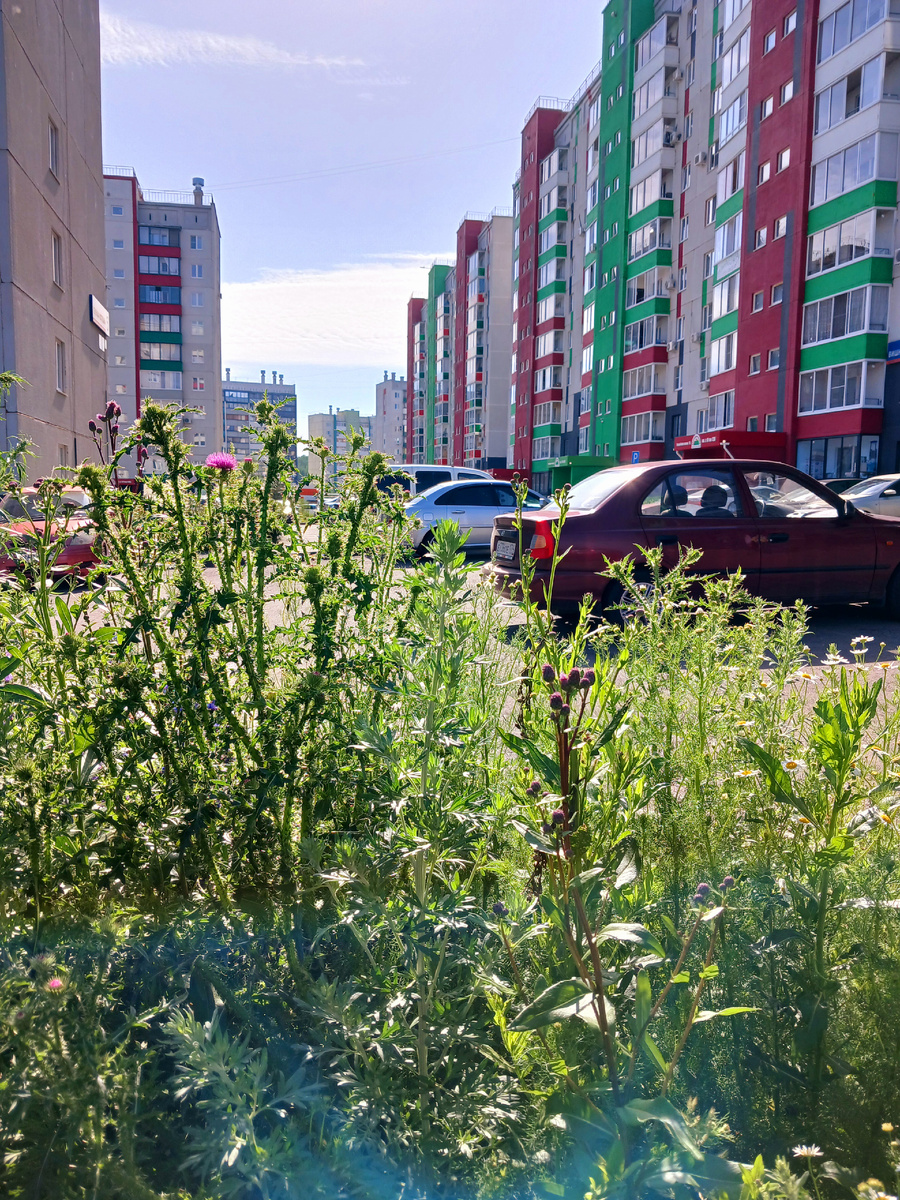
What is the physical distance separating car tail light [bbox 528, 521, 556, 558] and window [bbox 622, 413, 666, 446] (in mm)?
40804

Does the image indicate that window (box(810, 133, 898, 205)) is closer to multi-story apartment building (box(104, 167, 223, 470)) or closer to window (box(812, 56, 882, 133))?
window (box(812, 56, 882, 133))

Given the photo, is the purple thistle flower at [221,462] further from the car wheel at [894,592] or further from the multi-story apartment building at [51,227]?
the multi-story apartment building at [51,227]

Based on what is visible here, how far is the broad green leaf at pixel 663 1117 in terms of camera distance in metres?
1.16

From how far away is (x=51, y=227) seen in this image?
75.7 ft

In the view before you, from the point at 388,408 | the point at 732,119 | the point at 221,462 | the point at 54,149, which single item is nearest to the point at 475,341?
the point at 732,119

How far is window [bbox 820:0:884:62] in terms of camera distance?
95.0ft

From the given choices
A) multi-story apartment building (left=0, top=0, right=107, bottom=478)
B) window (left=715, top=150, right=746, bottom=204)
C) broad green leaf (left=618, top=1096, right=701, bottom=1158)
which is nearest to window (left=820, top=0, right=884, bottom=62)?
window (left=715, top=150, right=746, bottom=204)

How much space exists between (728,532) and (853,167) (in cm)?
2825

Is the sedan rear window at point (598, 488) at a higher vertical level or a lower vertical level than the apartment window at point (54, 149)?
lower

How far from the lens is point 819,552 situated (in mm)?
9008

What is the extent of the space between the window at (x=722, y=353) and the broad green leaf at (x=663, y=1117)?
1590 inches

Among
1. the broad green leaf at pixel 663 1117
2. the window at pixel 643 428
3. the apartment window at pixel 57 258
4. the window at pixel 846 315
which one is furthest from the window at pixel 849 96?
the broad green leaf at pixel 663 1117

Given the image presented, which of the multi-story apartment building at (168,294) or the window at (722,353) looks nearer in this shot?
the window at (722,353)

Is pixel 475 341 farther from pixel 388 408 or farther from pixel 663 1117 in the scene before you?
pixel 388 408
